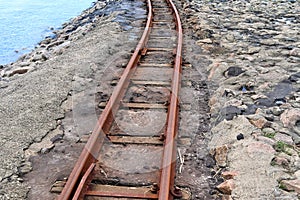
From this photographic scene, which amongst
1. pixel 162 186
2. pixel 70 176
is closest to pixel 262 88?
pixel 162 186

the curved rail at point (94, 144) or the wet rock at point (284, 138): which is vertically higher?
the curved rail at point (94, 144)

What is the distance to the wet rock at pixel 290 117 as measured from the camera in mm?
5293

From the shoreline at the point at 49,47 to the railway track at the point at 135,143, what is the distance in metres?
3.00

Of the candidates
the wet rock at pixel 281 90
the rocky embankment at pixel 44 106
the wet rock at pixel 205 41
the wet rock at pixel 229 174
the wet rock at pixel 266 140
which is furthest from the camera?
the wet rock at pixel 205 41

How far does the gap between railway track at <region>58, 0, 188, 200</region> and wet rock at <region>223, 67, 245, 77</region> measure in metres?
0.83

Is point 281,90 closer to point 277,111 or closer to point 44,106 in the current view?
point 277,111

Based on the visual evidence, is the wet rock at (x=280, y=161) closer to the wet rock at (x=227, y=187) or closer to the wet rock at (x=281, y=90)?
the wet rock at (x=227, y=187)

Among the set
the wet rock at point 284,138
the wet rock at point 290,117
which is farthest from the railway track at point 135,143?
the wet rock at point 290,117

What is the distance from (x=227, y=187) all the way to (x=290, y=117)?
166cm

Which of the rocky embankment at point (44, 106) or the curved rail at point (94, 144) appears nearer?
the curved rail at point (94, 144)

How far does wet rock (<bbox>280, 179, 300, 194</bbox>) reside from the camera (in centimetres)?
401

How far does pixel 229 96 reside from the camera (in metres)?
6.35

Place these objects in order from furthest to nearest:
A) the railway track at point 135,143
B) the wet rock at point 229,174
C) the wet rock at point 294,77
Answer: the wet rock at point 294,77 < the wet rock at point 229,174 < the railway track at point 135,143

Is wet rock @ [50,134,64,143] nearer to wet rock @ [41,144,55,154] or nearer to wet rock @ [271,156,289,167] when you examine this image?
wet rock @ [41,144,55,154]
